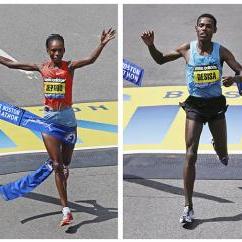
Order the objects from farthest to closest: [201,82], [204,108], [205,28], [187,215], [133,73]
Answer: [133,73], [187,215], [204,108], [201,82], [205,28]

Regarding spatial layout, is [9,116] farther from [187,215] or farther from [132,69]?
[187,215]

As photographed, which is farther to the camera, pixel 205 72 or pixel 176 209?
pixel 176 209

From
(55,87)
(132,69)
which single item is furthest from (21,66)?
(132,69)

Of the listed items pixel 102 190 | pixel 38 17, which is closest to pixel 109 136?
pixel 102 190

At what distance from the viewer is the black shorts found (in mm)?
6957

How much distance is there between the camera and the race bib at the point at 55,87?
7.03 meters

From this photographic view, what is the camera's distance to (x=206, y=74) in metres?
6.79

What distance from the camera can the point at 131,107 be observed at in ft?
36.3

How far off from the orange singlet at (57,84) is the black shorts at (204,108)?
137 centimetres

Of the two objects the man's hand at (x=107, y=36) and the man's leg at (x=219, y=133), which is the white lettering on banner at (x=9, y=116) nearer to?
the man's hand at (x=107, y=36)

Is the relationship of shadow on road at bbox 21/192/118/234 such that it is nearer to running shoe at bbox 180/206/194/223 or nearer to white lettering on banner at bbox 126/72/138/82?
running shoe at bbox 180/206/194/223

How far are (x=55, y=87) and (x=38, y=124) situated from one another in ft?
1.75

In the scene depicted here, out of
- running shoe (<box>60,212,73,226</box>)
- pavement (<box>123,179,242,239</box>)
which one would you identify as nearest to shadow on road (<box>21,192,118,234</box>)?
running shoe (<box>60,212,73,226</box>)

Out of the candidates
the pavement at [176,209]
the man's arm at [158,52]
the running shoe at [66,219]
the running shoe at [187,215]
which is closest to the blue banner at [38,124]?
the running shoe at [66,219]
